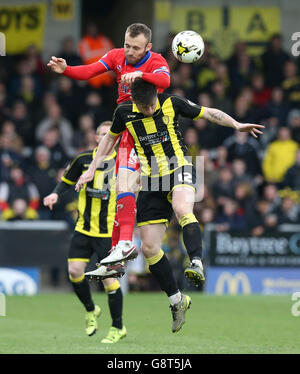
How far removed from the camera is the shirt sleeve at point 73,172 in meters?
10.2

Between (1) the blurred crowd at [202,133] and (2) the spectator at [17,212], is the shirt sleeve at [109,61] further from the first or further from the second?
(2) the spectator at [17,212]

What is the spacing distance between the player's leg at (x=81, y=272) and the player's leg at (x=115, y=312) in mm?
396

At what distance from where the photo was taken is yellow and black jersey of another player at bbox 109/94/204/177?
326 inches

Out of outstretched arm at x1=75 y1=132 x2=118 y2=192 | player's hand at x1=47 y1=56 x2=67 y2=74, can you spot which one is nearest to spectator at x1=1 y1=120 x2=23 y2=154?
outstretched arm at x1=75 y1=132 x2=118 y2=192

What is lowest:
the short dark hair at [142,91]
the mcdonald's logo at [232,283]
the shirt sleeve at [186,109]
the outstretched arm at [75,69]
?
the mcdonald's logo at [232,283]

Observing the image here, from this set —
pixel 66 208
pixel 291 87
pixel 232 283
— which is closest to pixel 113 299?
pixel 66 208

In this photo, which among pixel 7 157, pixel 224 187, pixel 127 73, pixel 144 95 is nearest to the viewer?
pixel 127 73

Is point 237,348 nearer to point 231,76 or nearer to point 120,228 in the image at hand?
point 120,228

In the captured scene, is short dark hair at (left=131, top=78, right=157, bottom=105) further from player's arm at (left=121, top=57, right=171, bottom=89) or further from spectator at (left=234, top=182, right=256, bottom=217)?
spectator at (left=234, top=182, right=256, bottom=217)

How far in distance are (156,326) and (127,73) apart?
3.93 meters

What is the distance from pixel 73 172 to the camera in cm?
1026

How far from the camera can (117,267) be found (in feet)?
26.1

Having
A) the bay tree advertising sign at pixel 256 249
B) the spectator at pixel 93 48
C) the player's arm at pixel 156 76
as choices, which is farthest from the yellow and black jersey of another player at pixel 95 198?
the spectator at pixel 93 48

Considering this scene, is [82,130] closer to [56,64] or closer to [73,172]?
[73,172]
